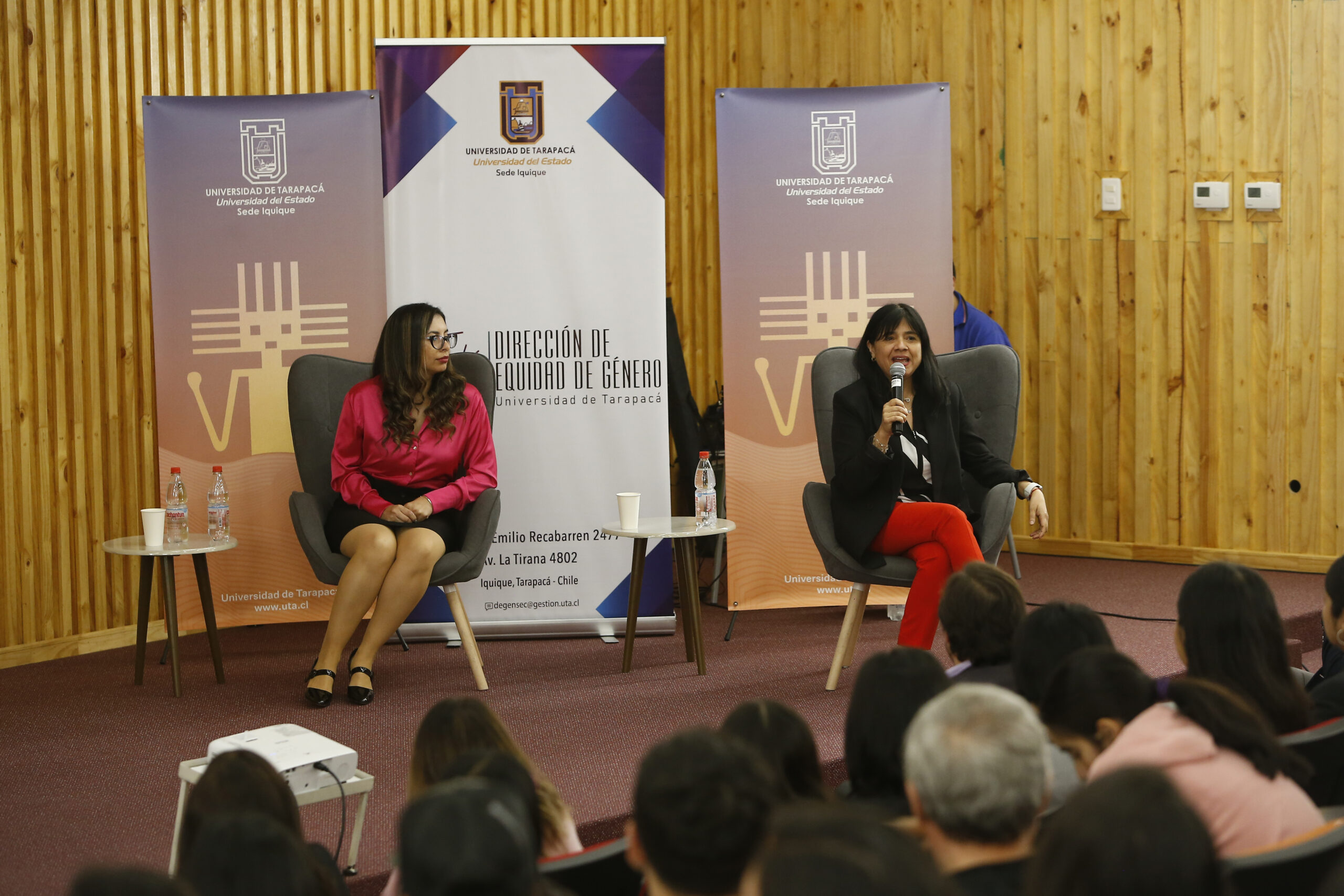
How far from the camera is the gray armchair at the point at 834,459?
385cm

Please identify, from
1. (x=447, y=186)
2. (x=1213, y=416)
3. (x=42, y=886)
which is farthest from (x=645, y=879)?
(x=1213, y=416)

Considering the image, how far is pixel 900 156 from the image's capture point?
4758 millimetres

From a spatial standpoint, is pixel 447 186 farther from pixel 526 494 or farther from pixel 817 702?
pixel 817 702

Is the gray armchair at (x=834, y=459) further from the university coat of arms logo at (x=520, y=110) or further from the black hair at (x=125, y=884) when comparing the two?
the black hair at (x=125, y=884)

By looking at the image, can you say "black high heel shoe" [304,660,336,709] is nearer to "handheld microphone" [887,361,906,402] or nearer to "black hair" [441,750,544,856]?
"handheld microphone" [887,361,906,402]

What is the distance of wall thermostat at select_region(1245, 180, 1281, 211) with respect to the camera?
5.46 metres

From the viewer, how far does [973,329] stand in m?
5.50

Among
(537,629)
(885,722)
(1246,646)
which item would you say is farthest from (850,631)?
(885,722)

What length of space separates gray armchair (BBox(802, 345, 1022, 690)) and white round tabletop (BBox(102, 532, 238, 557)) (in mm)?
1857

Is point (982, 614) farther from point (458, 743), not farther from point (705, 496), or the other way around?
point (705, 496)

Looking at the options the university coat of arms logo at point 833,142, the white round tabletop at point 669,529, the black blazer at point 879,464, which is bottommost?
the white round tabletop at point 669,529

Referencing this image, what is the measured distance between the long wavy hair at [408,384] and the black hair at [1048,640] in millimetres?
2474

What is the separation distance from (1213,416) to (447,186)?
3459 millimetres

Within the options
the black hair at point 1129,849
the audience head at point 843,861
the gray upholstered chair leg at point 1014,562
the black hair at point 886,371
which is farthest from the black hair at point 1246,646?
the gray upholstered chair leg at point 1014,562
